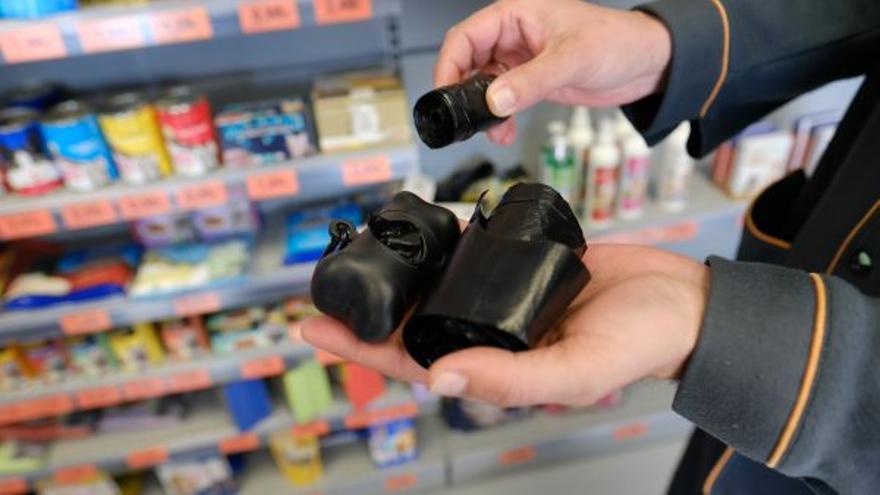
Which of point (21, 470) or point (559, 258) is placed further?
point (21, 470)

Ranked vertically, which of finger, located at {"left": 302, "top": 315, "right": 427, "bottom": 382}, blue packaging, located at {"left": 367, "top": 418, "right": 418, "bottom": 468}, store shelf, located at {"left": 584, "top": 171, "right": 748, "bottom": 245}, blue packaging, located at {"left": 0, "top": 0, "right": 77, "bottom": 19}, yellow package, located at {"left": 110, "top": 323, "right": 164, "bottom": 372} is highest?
blue packaging, located at {"left": 0, "top": 0, "right": 77, "bottom": 19}

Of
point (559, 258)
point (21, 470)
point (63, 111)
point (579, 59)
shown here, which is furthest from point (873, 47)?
point (21, 470)

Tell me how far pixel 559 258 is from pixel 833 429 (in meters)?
0.26

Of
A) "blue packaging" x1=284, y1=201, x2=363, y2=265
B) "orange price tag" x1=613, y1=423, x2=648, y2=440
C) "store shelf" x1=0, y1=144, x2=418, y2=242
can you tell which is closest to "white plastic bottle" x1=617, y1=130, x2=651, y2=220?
"store shelf" x1=0, y1=144, x2=418, y2=242

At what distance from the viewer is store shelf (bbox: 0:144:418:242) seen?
1.14 meters

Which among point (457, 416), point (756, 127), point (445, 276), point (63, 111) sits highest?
point (63, 111)

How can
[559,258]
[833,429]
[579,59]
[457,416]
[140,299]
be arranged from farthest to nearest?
[457,416] → [140,299] → [579,59] → [559,258] → [833,429]

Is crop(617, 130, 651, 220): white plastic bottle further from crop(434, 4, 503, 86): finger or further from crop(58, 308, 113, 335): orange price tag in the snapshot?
crop(58, 308, 113, 335): orange price tag

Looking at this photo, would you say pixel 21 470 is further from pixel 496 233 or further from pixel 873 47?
pixel 873 47

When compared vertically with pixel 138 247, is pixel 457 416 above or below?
below

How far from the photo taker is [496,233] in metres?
0.63

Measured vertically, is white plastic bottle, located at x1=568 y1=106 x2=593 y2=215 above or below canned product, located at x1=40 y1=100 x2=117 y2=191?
below

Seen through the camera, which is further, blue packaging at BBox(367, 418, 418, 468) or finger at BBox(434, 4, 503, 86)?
blue packaging at BBox(367, 418, 418, 468)

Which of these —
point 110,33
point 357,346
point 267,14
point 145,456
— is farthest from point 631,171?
point 145,456
